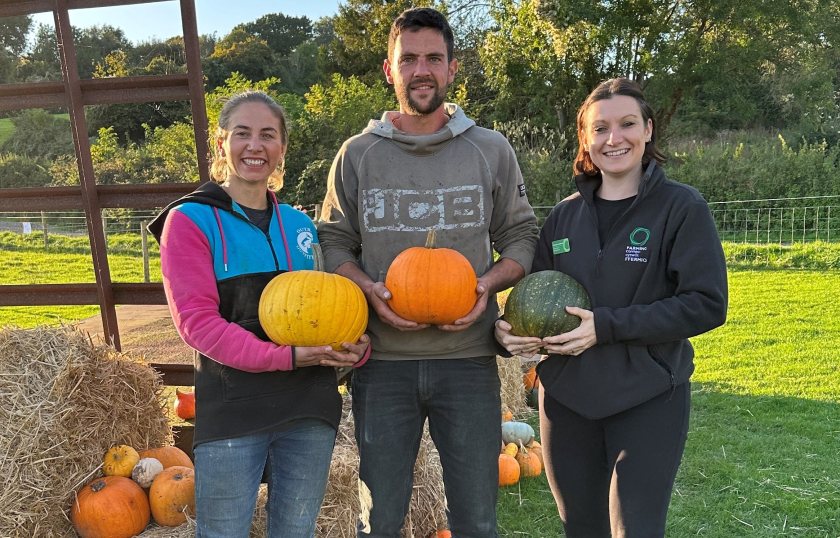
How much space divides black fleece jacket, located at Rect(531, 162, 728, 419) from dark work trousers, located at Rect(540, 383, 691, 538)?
Answer: 0.25 feet

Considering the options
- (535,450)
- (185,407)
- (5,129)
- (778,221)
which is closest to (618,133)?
(535,450)

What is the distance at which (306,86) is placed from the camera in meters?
32.1

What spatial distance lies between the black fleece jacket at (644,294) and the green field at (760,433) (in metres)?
1.95

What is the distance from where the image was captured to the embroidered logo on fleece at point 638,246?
2285mm

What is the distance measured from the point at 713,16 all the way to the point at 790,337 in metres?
15.2

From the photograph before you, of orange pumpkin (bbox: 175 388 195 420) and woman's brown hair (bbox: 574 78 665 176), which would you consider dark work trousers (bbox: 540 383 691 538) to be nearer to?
woman's brown hair (bbox: 574 78 665 176)

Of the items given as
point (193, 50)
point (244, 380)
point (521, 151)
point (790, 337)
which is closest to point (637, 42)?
point (521, 151)

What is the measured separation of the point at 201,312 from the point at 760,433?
4842 mm

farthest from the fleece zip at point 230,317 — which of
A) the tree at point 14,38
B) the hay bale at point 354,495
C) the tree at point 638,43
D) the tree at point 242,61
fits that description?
the tree at point 242,61

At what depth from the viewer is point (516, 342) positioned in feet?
7.97

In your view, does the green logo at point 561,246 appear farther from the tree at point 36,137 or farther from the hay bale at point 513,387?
the tree at point 36,137

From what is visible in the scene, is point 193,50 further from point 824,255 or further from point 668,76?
point 668,76

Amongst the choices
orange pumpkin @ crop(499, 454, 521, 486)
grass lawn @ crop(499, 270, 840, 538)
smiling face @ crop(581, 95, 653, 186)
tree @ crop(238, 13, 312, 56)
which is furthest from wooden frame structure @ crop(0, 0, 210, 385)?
tree @ crop(238, 13, 312, 56)

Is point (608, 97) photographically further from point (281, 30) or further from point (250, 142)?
point (281, 30)
